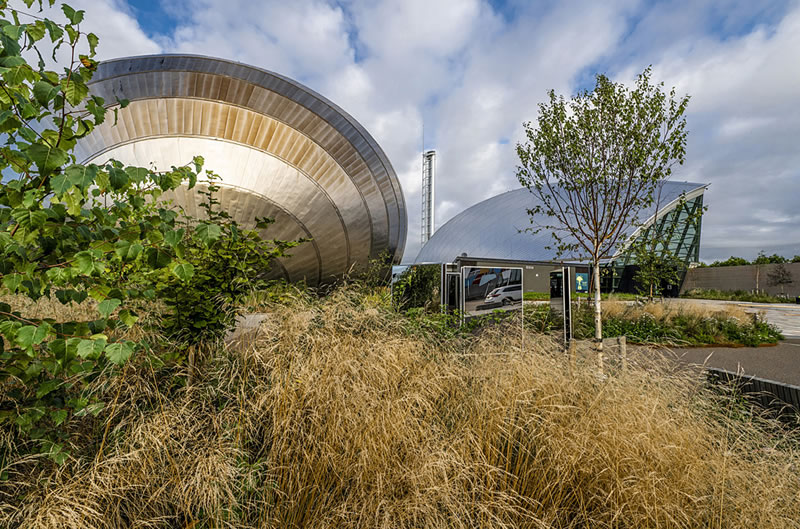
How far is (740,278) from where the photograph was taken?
38.9 metres

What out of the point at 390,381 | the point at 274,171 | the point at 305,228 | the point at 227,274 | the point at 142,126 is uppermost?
the point at 142,126

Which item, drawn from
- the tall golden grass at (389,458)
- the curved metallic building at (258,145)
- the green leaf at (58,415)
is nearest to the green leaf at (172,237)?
the green leaf at (58,415)

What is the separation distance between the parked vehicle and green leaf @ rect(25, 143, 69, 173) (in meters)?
6.68

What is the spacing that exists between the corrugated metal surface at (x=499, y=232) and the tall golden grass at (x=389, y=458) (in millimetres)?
32511

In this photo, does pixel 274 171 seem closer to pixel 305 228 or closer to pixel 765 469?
pixel 305 228

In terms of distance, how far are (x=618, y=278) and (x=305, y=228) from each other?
3461 cm

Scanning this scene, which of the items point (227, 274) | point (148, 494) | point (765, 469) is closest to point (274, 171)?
point (227, 274)

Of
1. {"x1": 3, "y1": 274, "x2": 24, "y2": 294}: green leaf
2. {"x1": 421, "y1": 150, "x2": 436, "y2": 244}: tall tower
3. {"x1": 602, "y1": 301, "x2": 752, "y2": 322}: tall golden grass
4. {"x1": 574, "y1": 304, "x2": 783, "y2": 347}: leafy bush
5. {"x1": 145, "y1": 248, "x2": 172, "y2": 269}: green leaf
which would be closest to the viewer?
{"x1": 3, "y1": 274, "x2": 24, "y2": 294}: green leaf

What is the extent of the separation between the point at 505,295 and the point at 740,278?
145ft

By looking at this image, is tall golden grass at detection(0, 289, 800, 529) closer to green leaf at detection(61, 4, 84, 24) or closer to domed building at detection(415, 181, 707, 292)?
green leaf at detection(61, 4, 84, 24)

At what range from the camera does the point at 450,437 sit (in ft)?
8.25

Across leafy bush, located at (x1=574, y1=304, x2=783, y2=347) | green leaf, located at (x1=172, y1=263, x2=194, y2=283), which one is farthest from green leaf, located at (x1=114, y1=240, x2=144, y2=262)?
leafy bush, located at (x1=574, y1=304, x2=783, y2=347)

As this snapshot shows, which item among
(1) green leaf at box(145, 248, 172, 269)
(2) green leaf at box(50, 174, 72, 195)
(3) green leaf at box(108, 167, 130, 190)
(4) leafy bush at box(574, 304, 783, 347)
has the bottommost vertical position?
(4) leafy bush at box(574, 304, 783, 347)

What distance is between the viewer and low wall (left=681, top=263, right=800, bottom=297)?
34.8 meters
